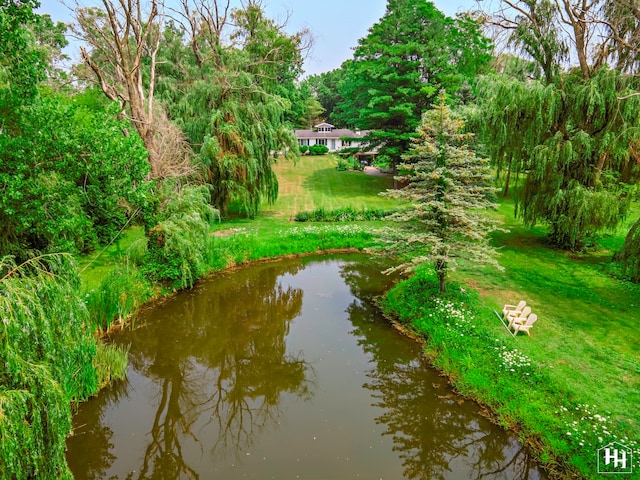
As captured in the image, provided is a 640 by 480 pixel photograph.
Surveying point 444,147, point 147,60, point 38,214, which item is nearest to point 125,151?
point 38,214

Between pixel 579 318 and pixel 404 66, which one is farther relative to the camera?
pixel 404 66

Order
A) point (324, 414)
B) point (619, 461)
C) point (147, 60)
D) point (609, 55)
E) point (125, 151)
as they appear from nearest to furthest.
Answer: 1. point (619, 461)
2. point (324, 414)
3. point (125, 151)
4. point (609, 55)
5. point (147, 60)

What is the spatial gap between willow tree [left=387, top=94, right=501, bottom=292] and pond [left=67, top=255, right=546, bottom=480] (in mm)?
2996

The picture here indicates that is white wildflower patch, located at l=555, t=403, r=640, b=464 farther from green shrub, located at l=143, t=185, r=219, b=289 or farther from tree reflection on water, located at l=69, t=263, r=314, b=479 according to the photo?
green shrub, located at l=143, t=185, r=219, b=289

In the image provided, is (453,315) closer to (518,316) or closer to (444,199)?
(518,316)

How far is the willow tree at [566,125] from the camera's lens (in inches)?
554

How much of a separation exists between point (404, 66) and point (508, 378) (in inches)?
982

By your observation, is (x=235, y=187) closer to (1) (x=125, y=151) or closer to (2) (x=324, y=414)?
(1) (x=125, y=151)

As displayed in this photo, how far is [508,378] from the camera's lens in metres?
8.37

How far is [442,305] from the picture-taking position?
11492mm

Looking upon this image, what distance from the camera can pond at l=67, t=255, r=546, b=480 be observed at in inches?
272

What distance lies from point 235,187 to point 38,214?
11708 millimetres

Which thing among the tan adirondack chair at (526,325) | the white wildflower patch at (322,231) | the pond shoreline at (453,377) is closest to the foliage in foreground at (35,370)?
the pond shoreline at (453,377)

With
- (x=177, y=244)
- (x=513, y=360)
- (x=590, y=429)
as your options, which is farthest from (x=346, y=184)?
(x=590, y=429)
